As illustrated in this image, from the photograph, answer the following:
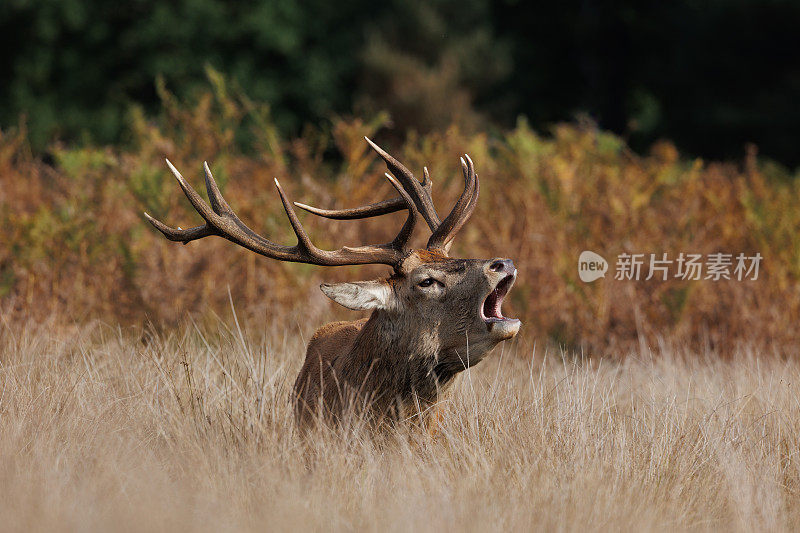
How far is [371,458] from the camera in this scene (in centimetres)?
385

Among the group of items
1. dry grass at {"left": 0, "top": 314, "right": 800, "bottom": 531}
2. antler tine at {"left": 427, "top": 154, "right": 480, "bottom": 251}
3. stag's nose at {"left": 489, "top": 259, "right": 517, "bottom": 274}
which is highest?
antler tine at {"left": 427, "top": 154, "right": 480, "bottom": 251}

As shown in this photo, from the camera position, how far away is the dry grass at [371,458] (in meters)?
3.47

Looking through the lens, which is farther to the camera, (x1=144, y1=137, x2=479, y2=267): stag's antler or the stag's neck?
(x1=144, y1=137, x2=479, y2=267): stag's antler

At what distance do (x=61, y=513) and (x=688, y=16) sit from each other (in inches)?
1010

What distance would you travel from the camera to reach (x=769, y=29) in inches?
936

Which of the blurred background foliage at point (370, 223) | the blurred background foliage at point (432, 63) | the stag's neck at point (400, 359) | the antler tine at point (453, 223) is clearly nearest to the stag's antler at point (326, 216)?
the antler tine at point (453, 223)

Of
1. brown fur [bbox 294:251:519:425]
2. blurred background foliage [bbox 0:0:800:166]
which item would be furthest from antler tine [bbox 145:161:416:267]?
blurred background foliage [bbox 0:0:800:166]

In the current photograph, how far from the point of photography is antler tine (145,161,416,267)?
441 centimetres

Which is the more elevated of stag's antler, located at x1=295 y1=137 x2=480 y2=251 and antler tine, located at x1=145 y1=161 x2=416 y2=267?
stag's antler, located at x1=295 y1=137 x2=480 y2=251

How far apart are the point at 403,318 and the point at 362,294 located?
218 millimetres

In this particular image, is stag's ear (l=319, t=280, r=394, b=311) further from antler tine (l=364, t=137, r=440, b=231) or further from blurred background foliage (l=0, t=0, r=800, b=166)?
blurred background foliage (l=0, t=0, r=800, b=166)

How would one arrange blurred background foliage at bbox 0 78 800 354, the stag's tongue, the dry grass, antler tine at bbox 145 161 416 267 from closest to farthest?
the dry grass < the stag's tongue < antler tine at bbox 145 161 416 267 < blurred background foliage at bbox 0 78 800 354

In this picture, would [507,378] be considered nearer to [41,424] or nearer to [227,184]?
[41,424]

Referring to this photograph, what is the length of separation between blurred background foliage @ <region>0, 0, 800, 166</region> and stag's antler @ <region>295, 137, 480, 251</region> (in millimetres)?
15784
